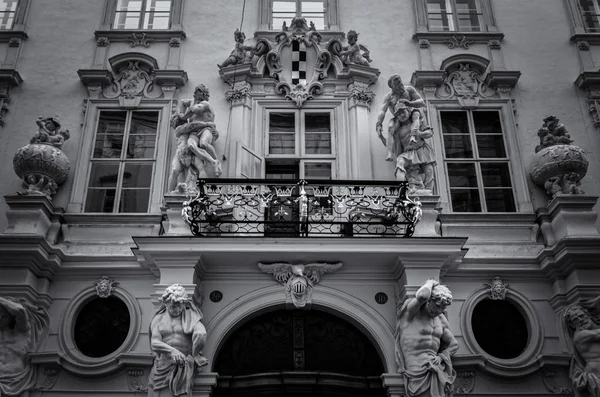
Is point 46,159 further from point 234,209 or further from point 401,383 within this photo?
point 401,383

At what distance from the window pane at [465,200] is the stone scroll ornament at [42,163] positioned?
20.3ft

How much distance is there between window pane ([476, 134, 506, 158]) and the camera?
10.8m

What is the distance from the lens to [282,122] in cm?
1101

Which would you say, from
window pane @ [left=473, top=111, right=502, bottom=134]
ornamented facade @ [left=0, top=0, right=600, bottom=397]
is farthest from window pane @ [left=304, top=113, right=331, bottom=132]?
window pane @ [left=473, top=111, right=502, bottom=134]

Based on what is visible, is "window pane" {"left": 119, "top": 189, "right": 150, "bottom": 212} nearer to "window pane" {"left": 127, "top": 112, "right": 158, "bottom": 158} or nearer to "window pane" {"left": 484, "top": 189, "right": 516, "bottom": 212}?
"window pane" {"left": 127, "top": 112, "right": 158, "bottom": 158}

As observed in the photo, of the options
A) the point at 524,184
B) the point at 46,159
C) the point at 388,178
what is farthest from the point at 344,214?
the point at 46,159

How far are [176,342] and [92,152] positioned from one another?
4.04m

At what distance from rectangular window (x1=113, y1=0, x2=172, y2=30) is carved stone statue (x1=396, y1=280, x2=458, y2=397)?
23.5ft

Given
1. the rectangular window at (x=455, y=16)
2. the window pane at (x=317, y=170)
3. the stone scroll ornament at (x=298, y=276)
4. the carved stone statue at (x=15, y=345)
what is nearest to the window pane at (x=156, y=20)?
the window pane at (x=317, y=170)

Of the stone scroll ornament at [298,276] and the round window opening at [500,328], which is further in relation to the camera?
the round window opening at [500,328]

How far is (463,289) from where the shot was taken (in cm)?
938

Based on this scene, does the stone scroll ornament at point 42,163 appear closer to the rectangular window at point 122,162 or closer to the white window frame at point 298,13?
the rectangular window at point 122,162

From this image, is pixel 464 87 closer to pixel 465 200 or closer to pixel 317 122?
pixel 465 200

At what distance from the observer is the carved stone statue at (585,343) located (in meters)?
8.27
